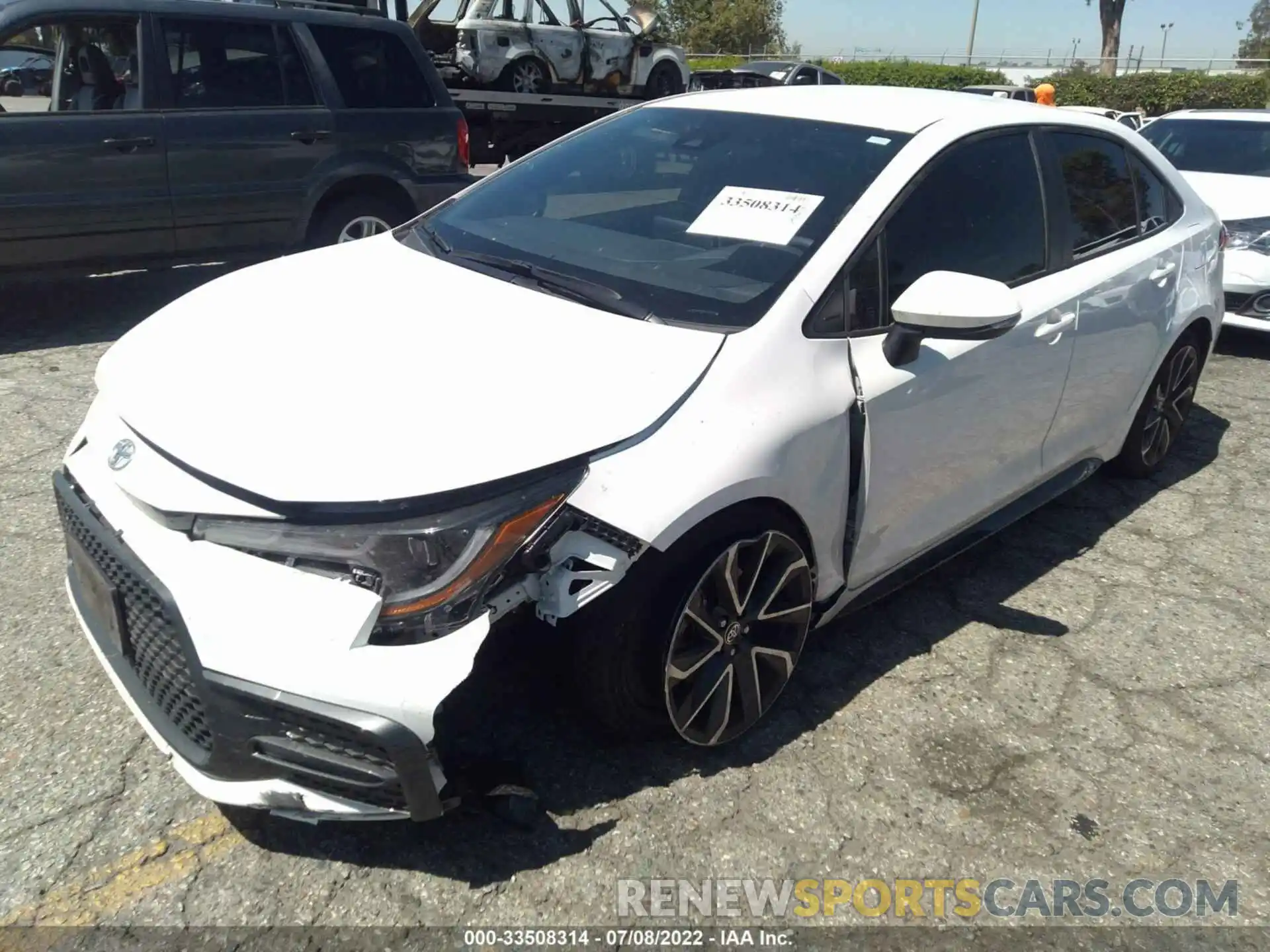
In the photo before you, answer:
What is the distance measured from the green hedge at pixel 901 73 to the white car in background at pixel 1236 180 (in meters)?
29.3

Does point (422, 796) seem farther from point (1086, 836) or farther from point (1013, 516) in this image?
point (1013, 516)

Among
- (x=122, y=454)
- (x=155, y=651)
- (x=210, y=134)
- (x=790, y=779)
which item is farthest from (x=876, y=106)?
(x=210, y=134)

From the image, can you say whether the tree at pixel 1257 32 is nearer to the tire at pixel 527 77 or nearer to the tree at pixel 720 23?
the tree at pixel 720 23

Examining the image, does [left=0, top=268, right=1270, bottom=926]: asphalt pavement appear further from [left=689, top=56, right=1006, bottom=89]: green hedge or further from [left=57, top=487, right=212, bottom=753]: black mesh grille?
[left=689, top=56, right=1006, bottom=89]: green hedge

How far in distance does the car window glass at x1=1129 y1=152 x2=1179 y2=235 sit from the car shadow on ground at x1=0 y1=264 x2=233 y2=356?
5346mm

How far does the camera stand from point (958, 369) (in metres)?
2.97

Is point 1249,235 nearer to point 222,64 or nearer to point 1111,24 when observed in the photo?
point 222,64

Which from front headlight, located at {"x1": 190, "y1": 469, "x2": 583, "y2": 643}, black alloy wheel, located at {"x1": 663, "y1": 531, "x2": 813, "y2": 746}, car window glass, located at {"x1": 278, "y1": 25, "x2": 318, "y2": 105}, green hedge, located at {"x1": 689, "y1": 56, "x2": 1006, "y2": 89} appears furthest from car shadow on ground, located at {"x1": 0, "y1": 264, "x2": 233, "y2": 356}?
green hedge, located at {"x1": 689, "y1": 56, "x2": 1006, "y2": 89}

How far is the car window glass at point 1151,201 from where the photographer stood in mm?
4020

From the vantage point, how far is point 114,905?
7.11ft

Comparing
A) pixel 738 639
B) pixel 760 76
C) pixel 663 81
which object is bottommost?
pixel 738 639

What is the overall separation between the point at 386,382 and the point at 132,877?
4.01 ft

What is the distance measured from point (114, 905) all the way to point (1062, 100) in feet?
124

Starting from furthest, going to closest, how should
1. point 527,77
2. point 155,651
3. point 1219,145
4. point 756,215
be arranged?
point 527,77 → point 1219,145 → point 756,215 → point 155,651
